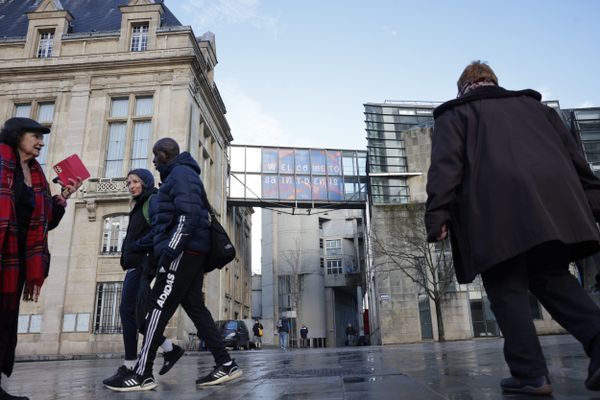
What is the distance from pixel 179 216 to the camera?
12.9ft

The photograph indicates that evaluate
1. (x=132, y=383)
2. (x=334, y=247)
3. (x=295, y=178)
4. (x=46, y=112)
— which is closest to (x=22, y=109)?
(x=46, y=112)

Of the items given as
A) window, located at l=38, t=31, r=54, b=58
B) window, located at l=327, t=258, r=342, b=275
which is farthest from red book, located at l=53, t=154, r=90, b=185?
window, located at l=327, t=258, r=342, b=275

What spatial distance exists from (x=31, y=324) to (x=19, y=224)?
69.7 feet

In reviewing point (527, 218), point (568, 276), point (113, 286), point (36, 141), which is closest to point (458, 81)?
point (527, 218)

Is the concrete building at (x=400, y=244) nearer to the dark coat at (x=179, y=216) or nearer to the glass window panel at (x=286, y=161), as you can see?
the glass window panel at (x=286, y=161)

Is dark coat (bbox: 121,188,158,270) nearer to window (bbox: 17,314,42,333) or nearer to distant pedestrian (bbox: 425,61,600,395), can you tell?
distant pedestrian (bbox: 425,61,600,395)

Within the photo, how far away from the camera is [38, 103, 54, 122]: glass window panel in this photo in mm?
24323

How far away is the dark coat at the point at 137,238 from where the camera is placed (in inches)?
182

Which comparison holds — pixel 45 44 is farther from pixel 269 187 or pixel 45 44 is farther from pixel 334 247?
pixel 334 247

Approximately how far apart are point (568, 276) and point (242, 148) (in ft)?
103

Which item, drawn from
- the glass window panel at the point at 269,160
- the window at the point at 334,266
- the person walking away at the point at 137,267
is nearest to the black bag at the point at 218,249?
the person walking away at the point at 137,267

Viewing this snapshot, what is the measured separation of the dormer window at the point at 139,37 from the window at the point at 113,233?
9.45 m

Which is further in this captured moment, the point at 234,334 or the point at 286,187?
the point at 286,187

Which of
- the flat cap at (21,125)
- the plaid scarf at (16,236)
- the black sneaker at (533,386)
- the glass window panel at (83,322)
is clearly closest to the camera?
the black sneaker at (533,386)
